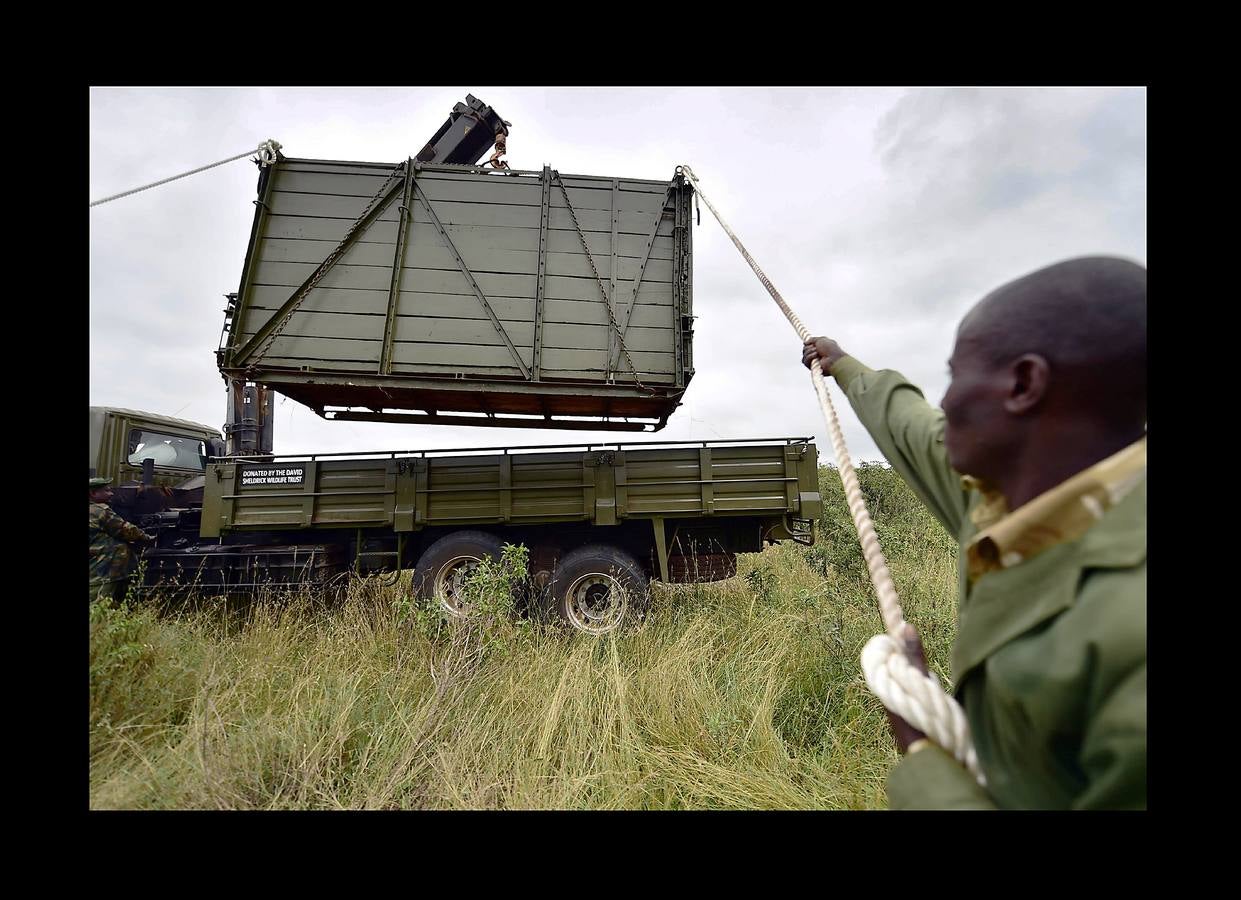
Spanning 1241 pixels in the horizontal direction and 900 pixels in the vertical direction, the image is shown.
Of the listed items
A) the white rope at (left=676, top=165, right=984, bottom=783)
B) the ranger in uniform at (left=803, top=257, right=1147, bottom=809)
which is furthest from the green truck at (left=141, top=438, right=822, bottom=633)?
the ranger in uniform at (left=803, top=257, right=1147, bottom=809)

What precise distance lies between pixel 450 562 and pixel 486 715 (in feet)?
7.96

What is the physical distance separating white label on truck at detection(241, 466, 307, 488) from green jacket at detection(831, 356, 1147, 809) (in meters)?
5.85

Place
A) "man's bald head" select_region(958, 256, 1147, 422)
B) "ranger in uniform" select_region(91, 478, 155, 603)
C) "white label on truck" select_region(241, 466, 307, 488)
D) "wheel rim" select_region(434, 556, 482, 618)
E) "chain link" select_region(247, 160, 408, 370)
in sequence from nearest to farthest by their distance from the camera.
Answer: "man's bald head" select_region(958, 256, 1147, 422)
"ranger in uniform" select_region(91, 478, 155, 603)
"chain link" select_region(247, 160, 408, 370)
"wheel rim" select_region(434, 556, 482, 618)
"white label on truck" select_region(241, 466, 307, 488)

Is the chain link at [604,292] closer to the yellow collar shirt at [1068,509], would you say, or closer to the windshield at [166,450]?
the yellow collar shirt at [1068,509]

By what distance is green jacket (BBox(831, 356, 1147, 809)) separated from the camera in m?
0.64

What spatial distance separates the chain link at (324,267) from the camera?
4.63 metres

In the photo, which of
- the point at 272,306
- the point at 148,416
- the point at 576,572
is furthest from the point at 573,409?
the point at 148,416

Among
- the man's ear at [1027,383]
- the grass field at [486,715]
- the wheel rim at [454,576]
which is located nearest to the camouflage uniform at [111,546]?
the grass field at [486,715]

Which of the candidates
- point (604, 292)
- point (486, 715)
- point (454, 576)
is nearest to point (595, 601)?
point (454, 576)

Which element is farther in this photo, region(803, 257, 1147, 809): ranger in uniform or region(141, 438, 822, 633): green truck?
region(141, 438, 822, 633): green truck

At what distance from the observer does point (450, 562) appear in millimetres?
5000

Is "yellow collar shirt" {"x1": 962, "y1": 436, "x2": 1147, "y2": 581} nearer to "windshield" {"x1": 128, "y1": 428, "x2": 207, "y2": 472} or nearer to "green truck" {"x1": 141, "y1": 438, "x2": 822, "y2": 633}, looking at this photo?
"green truck" {"x1": 141, "y1": 438, "x2": 822, "y2": 633}

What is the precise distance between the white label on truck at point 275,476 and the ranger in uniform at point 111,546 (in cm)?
94
